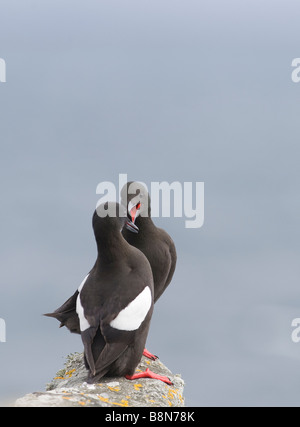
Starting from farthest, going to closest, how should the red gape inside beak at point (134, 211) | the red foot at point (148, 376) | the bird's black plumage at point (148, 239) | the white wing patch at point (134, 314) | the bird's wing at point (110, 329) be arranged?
the bird's black plumage at point (148, 239), the red gape inside beak at point (134, 211), the red foot at point (148, 376), the white wing patch at point (134, 314), the bird's wing at point (110, 329)

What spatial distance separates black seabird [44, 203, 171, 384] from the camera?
10086 mm

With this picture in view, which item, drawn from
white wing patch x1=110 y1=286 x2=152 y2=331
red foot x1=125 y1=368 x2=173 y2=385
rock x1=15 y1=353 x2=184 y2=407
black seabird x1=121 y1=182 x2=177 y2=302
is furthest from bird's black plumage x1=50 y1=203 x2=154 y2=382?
black seabird x1=121 y1=182 x2=177 y2=302

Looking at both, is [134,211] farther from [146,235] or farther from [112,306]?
[112,306]

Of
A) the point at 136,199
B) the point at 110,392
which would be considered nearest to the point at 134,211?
the point at 136,199

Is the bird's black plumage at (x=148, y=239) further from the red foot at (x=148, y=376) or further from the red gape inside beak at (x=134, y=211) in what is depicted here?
the red foot at (x=148, y=376)

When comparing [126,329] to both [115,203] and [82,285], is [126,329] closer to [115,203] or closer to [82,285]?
[82,285]

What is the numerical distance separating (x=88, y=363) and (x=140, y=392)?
1018mm

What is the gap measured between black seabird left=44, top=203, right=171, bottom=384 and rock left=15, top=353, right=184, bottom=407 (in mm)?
194

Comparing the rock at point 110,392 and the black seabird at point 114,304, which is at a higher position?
the black seabird at point 114,304

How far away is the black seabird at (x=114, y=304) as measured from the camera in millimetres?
10086

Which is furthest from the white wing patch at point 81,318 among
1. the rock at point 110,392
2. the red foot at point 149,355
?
the red foot at point 149,355

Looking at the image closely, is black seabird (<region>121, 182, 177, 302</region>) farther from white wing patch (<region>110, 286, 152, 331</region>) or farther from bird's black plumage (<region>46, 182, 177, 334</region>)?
white wing patch (<region>110, 286, 152, 331</region>)

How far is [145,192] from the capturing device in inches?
495
